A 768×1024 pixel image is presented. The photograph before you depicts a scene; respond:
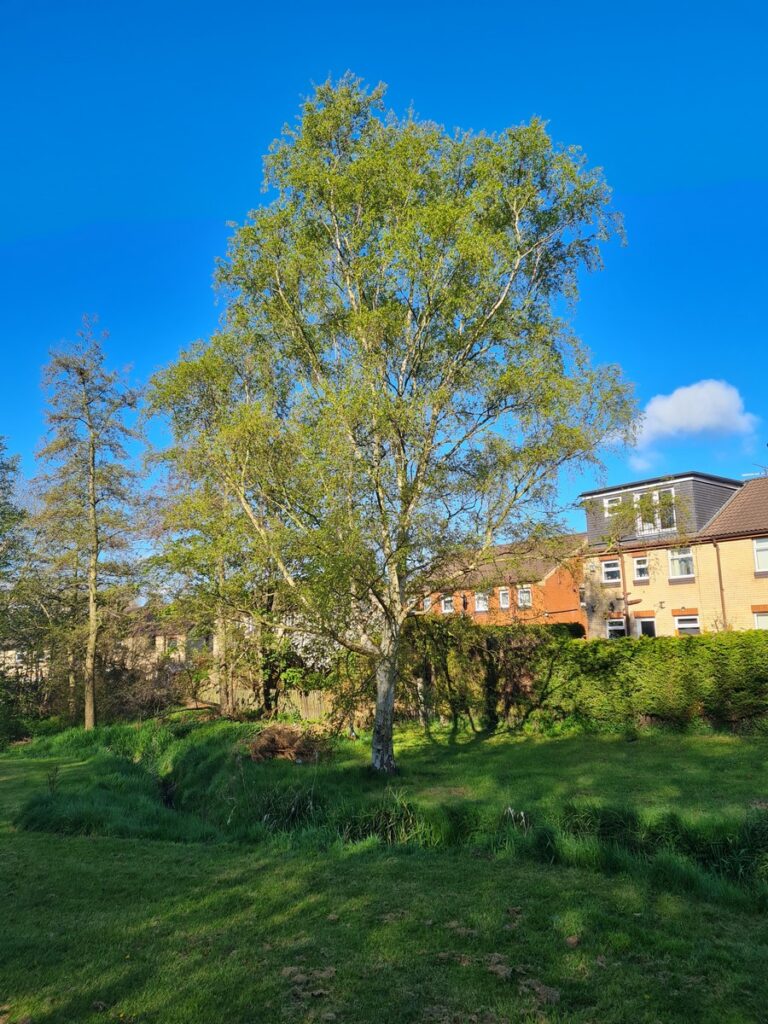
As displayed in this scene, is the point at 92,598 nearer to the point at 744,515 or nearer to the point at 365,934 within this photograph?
the point at 365,934

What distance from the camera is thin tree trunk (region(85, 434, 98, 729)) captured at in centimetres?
2152

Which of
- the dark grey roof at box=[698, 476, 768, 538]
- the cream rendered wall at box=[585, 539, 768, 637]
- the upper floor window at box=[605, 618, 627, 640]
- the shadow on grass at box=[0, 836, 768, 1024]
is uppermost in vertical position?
the dark grey roof at box=[698, 476, 768, 538]

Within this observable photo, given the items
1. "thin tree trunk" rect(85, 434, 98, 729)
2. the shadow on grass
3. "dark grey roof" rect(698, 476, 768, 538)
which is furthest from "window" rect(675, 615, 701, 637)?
the shadow on grass

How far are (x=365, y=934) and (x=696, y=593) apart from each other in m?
25.2

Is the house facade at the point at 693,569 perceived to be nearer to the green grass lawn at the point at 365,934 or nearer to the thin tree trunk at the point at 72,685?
the green grass lawn at the point at 365,934

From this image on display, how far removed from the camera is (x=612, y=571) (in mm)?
30359

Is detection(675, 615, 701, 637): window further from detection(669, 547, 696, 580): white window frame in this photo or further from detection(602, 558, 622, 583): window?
detection(602, 558, 622, 583): window

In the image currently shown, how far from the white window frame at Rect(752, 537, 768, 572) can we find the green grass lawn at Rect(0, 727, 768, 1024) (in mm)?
18058

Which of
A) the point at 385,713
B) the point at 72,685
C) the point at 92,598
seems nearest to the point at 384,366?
the point at 385,713

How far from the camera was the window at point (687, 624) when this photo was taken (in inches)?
1075

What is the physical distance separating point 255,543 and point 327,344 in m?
4.86

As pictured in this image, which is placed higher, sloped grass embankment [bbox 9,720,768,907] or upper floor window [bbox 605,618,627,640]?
upper floor window [bbox 605,618,627,640]

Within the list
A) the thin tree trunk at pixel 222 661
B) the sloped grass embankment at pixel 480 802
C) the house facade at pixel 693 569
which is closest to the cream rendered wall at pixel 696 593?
the house facade at pixel 693 569

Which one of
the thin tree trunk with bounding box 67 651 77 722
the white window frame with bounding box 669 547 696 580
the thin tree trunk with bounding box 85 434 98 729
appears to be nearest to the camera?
the thin tree trunk with bounding box 85 434 98 729
